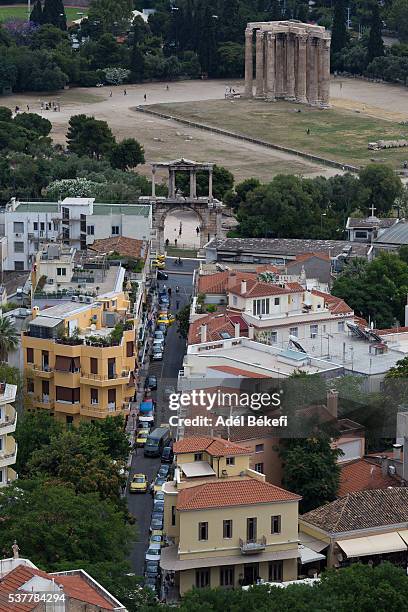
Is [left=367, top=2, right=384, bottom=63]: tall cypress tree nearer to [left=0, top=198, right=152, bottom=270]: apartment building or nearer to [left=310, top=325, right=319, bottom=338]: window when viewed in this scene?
[left=0, top=198, right=152, bottom=270]: apartment building

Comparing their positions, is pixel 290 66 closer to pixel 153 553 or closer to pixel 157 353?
pixel 157 353

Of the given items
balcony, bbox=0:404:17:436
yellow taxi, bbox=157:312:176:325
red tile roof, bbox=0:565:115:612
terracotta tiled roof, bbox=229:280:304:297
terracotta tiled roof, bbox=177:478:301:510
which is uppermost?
red tile roof, bbox=0:565:115:612

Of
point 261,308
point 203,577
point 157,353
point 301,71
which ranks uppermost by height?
point 261,308

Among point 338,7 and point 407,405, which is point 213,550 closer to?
point 407,405

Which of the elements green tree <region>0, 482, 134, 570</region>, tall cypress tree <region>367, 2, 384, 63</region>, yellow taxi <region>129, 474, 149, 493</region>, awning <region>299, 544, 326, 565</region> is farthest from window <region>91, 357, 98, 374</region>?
tall cypress tree <region>367, 2, 384, 63</region>

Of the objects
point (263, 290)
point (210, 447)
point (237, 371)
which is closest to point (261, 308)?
point (263, 290)

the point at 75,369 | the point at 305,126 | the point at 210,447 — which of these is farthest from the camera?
the point at 305,126
